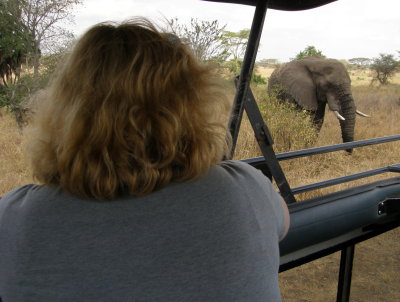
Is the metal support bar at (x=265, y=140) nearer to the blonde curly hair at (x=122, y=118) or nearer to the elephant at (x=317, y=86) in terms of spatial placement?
the blonde curly hair at (x=122, y=118)

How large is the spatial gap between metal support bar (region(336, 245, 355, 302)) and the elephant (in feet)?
16.4

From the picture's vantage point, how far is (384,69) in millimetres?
7008

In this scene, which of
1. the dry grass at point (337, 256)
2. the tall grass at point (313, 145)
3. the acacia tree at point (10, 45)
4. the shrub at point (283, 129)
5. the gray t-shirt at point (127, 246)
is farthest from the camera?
the shrub at point (283, 129)

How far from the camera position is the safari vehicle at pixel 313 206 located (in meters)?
1.59

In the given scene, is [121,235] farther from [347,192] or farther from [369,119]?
[369,119]

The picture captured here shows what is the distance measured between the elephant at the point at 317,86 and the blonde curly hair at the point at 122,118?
6.18 m

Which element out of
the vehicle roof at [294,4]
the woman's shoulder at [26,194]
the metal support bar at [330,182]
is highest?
the vehicle roof at [294,4]

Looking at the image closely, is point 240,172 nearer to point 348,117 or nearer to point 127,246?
point 127,246

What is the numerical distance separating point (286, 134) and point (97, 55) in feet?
10.1

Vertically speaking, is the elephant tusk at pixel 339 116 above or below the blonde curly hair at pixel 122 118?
below

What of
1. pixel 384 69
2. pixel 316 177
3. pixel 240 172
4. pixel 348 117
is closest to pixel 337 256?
pixel 316 177

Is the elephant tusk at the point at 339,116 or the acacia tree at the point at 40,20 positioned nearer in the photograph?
the acacia tree at the point at 40,20

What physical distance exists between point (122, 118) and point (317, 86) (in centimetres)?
720

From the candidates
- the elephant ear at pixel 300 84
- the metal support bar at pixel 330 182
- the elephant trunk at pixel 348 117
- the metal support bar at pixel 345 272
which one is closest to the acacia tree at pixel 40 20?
the metal support bar at pixel 330 182
